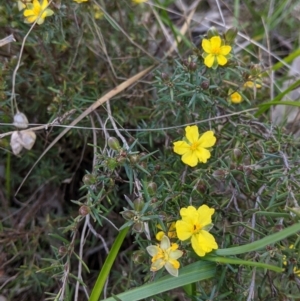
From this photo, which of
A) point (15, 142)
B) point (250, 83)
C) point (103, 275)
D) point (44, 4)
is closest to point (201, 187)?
point (103, 275)

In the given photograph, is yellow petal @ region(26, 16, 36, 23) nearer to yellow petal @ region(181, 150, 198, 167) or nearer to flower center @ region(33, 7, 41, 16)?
flower center @ region(33, 7, 41, 16)

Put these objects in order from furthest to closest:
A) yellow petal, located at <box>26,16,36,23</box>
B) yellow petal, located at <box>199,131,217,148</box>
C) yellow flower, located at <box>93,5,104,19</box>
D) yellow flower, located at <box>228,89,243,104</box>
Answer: yellow flower, located at <box>93,5,104,19</box> < yellow flower, located at <box>228,89,243,104</box> < yellow petal, located at <box>26,16,36,23</box> < yellow petal, located at <box>199,131,217,148</box>

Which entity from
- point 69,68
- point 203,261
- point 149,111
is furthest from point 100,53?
point 203,261

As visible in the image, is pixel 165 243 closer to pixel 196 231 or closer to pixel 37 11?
pixel 196 231

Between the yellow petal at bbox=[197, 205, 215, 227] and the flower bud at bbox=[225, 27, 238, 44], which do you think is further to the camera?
the flower bud at bbox=[225, 27, 238, 44]

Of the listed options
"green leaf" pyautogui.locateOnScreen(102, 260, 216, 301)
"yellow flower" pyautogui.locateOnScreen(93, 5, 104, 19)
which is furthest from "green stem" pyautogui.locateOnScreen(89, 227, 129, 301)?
"yellow flower" pyautogui.locateOnScreen(93, 5, 104, 19)

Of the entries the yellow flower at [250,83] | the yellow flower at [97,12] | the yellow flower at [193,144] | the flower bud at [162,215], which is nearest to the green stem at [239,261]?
the flower bud at [162,215]
